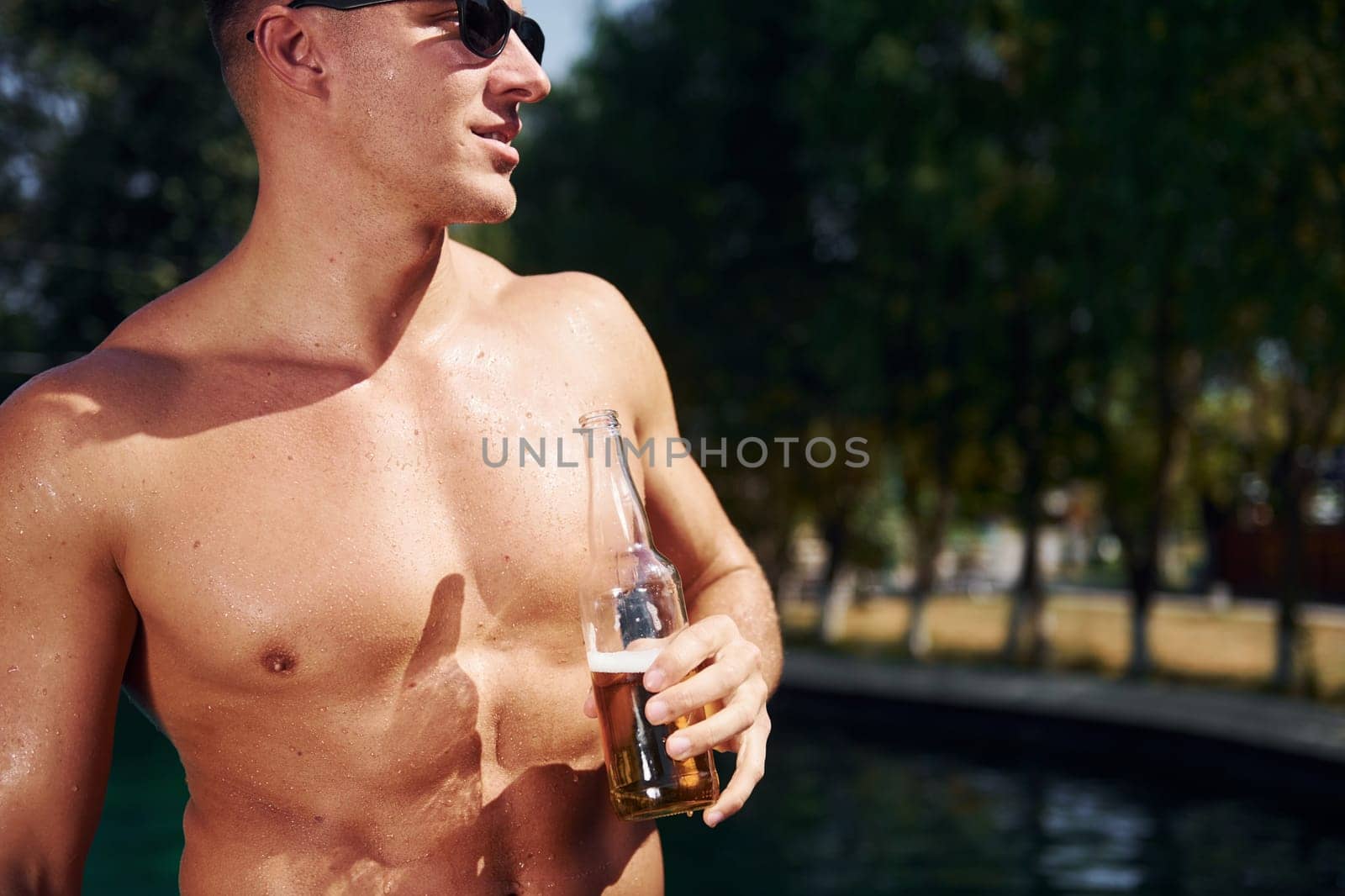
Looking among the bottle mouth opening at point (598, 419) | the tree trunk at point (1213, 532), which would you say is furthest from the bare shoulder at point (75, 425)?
the tree trunk at point (1213, 532)

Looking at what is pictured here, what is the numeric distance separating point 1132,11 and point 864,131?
479 centimetres

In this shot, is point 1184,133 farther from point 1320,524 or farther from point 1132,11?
point 1320,524

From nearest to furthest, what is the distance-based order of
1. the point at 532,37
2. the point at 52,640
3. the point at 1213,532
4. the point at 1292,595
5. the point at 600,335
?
the point at 52,640 → the point at 532,37 → the point at 600,335 → the point at 1292,595 → the point at 1213,532

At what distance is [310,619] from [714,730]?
1.57ft

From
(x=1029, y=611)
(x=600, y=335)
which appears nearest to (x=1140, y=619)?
(x=1029, y=611)

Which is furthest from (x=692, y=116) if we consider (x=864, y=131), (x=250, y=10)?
(x=250, y=10)

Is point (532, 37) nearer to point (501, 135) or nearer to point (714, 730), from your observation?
point (501, 135)

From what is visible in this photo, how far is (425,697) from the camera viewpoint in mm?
1625

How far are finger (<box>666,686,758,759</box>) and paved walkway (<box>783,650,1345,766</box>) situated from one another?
310 inches

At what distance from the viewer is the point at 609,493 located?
5.70 feet

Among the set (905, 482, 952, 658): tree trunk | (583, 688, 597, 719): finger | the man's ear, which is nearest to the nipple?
(583, 688, 597, 719): finger

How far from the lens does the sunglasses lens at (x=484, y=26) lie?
1636mm

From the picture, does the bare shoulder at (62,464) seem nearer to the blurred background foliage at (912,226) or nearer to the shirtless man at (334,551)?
the shirtless man at (334,551)

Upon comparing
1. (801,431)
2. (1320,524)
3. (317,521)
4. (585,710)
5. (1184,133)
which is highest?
(1184,133)
